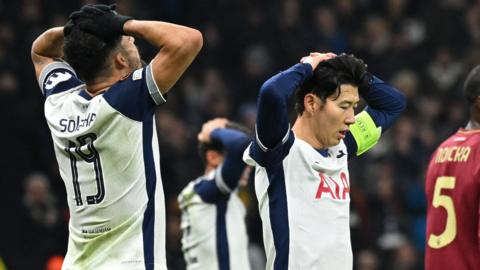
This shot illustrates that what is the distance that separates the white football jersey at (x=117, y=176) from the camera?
514cm

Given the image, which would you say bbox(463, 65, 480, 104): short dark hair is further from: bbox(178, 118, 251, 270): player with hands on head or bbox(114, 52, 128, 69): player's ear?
bbox(114, 52, 128, 69): player's ear

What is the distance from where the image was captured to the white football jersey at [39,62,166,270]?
5137 millimetres

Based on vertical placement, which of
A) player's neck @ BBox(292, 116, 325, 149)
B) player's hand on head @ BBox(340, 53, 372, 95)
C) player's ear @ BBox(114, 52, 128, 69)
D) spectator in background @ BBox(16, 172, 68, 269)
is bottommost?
spectator in background @ BBox(16, 172, 68, 269)

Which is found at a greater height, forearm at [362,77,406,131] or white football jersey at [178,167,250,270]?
forearm at [362,77,406,131]

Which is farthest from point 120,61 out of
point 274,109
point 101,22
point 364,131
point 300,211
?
point 364,131

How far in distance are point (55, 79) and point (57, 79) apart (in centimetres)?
1

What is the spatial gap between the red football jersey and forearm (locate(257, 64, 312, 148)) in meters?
1.64

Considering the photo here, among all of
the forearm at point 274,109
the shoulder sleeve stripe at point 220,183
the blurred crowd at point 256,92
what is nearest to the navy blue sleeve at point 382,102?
the forearm at point 274,109

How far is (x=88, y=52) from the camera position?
5.18 metres

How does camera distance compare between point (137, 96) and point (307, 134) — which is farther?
point (307, 134)

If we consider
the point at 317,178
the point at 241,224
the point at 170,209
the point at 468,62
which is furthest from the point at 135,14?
the point at 317,178

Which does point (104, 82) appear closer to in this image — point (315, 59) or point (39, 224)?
point (315, 59)

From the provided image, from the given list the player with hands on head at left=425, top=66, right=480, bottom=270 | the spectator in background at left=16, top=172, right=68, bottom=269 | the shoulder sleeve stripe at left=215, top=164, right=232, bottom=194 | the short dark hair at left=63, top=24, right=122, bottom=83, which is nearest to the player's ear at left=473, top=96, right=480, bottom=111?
the player with hands on head at left=425, top=66, right=480, bottom=270

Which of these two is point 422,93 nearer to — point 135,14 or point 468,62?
point 468,62
